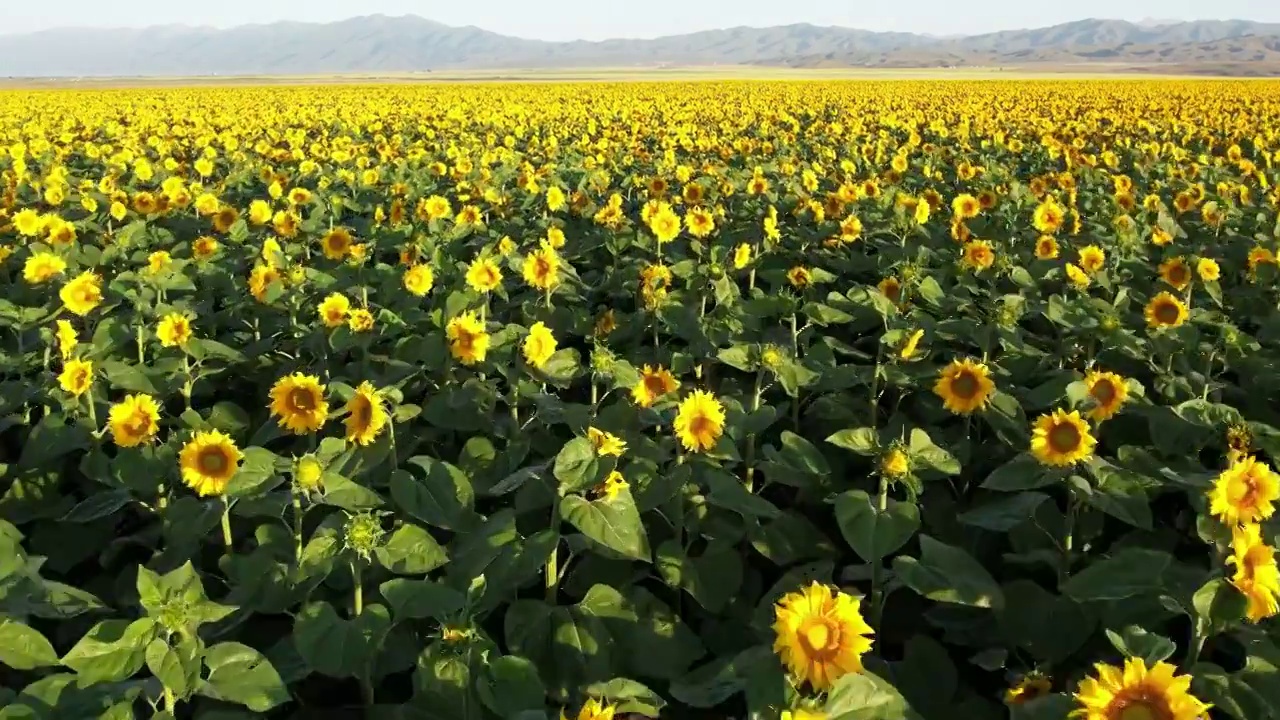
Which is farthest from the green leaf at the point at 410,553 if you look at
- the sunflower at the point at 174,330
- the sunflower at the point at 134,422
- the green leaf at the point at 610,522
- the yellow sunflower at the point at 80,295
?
the yellow sunflower at the point at 80,295

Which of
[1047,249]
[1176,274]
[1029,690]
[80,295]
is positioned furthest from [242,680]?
[1047,249]

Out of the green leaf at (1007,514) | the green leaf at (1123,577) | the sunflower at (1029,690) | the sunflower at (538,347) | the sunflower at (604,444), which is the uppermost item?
the sunflower at (604,444)

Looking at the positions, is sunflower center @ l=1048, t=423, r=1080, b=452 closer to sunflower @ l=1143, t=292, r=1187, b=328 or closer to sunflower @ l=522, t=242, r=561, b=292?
sunflower @ l=1143, t=292, r=1187, b=328

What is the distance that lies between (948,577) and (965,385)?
1.31m

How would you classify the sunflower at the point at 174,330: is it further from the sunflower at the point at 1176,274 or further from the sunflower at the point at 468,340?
the sunflower at the point at 1176,274

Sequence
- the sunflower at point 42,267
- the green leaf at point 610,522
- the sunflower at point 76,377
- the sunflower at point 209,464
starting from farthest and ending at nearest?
the sunflower at point 42,267, the sunflower at point 76,377, the sunflower at point 209,464, the green leaf at point 610,522

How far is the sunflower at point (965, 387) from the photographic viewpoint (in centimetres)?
371

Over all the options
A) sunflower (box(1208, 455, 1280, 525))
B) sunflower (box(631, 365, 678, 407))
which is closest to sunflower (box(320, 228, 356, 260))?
sunflower (box(631, 365, 678, 407))

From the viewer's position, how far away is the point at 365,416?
11.3ft

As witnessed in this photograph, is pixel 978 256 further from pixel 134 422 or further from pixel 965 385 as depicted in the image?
pixel 134 422

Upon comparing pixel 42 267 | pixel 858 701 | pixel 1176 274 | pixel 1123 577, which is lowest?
pixel 1123 577

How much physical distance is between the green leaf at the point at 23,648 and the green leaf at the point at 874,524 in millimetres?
2204

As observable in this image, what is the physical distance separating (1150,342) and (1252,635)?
255cm

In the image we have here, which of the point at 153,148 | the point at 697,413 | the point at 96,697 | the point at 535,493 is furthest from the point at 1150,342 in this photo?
the point at 153,148
